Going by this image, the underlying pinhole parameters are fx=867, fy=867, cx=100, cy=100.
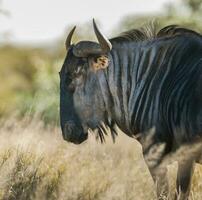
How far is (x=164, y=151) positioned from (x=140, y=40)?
1.20m

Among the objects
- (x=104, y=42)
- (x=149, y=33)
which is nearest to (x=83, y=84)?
(x=104, y=42)

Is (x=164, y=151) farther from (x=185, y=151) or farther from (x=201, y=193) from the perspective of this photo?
(x=201, y=193)

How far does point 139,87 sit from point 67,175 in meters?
1.24

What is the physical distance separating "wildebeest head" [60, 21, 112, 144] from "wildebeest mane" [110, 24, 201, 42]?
252mm

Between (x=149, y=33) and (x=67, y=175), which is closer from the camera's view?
(x=149, y=33)

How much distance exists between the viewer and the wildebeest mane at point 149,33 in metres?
7.95

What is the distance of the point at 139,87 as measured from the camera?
796 cm

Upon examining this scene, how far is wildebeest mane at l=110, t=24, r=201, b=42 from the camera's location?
A: 7949 millimetres

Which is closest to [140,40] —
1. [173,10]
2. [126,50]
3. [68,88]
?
[126,50]

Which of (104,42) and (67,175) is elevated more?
(104,42)

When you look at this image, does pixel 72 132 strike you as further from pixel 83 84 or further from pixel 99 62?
pixel 99 62

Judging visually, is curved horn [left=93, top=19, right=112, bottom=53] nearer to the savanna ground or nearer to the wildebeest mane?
the wildebeest mane

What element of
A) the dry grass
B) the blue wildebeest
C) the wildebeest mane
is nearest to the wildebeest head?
the blue wildebeest

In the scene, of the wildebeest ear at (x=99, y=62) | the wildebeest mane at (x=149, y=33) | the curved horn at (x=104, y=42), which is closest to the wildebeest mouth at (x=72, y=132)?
the wildebeest ear at (x=99, y=62)
